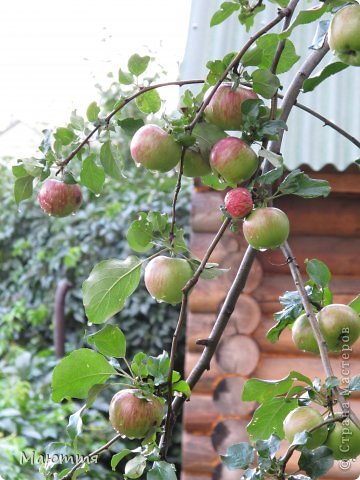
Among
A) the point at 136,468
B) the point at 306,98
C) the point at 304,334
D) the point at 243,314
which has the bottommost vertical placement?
the point at 243,314

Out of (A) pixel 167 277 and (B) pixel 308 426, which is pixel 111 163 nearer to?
(A) pixel 167 277

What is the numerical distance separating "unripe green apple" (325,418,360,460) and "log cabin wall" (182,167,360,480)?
1.73 metres

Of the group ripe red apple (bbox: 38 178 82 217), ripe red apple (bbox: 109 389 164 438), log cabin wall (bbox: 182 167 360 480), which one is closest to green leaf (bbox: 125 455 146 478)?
ripe red apple (bbox: 109 389 164 438)

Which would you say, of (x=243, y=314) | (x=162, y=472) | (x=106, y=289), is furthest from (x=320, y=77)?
(x=243, y=314)

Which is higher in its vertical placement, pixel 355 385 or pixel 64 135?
pixel 64 135

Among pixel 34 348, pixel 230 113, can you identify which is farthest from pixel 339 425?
pixel 34 348

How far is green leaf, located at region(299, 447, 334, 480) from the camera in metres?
0.55

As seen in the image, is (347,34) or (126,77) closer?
(347,34)

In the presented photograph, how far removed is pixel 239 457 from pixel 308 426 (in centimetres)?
6

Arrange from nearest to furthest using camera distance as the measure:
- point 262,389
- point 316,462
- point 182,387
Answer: point 316,462
point 182,387
point 262,389

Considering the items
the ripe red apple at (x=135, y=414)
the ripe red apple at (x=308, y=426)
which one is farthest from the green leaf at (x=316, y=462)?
the ripe red apple at (x=135, y=414)

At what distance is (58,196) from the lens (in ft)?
2.29

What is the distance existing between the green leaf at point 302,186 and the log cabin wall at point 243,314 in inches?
65.5

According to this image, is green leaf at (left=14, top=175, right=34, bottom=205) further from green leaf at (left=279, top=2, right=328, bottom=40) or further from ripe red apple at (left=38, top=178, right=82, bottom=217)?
green leaf at (left=279, top=2, right=328, bottom=40)
